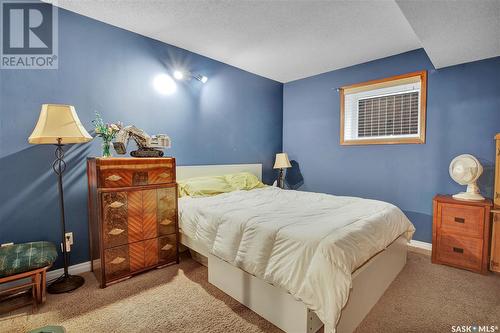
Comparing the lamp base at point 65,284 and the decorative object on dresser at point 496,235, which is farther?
the decorative object on dresser at point 496,235

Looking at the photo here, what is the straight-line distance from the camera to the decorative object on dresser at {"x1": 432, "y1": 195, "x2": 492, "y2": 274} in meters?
2.35

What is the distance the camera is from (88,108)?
2443 millimetres

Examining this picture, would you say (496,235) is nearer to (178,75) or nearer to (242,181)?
(242,181)

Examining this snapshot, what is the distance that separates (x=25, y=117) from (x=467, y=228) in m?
4.39

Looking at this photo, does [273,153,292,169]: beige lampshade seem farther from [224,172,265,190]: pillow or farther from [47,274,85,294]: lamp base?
[47,274,85,294]: lamp base

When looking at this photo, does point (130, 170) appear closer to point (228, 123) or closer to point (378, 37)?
point (228, 123)

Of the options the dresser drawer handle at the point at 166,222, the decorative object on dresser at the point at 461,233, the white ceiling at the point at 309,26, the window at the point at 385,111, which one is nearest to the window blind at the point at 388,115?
the window at the point at 385,111

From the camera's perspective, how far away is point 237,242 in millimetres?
1821

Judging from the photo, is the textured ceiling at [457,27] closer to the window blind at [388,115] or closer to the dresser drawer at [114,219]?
the window blind at [388,115]

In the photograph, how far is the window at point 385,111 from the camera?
3154 mm

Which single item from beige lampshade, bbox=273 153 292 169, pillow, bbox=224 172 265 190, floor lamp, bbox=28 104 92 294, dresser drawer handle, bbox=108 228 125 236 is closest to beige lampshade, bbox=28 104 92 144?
floor lamp, bbox=28 104 92 294

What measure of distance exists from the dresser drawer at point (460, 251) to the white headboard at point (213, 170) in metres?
2.62

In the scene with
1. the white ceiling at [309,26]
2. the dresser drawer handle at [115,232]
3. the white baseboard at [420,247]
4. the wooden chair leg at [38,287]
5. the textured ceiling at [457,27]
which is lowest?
the white baseboard at [420,247]

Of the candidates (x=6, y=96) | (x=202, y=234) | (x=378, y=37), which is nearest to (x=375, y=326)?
(x=202, y=234)
